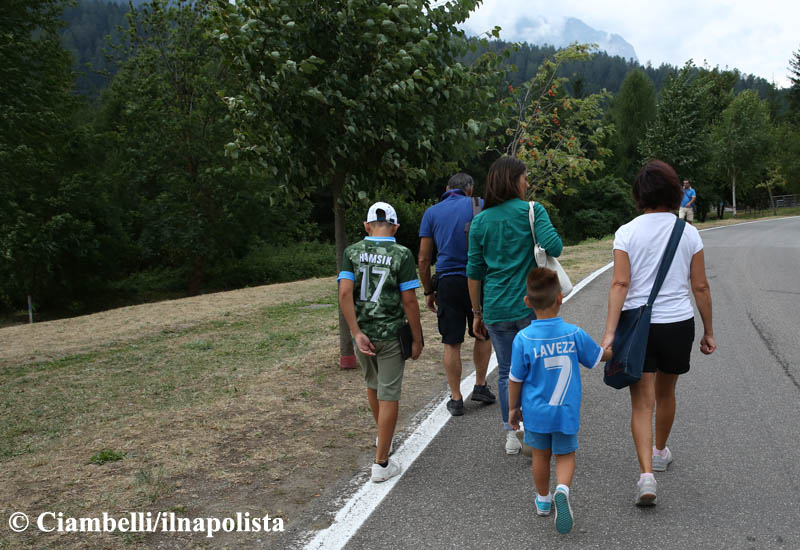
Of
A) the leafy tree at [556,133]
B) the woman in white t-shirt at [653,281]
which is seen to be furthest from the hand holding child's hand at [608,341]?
the leafy tree at [556,133]

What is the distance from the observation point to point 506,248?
412cm

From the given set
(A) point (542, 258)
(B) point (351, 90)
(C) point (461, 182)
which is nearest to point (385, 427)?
(A) point (542, 258)

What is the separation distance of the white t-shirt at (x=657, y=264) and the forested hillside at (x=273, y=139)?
118 inches

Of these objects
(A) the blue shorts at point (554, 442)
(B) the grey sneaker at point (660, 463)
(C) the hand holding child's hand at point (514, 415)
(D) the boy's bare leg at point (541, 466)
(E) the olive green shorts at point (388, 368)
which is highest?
(E) the olive green shorts at point (388, 368)

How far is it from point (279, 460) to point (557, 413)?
6.79 ft

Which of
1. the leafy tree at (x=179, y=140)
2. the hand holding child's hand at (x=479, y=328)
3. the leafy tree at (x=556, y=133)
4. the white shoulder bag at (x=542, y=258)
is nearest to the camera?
the white shoulder bag at (x=542, y=258)

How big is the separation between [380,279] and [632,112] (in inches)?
2940

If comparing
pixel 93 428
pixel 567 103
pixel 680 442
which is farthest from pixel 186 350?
pixel 567 103

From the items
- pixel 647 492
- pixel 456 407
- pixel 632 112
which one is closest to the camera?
pixel 647 492

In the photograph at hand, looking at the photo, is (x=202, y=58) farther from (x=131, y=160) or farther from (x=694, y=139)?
(x=694, y=139)

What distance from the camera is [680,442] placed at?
14.4 ft

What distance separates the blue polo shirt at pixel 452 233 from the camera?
16.5 feet

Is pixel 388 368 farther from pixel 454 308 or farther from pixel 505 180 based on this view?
pixel 505 180

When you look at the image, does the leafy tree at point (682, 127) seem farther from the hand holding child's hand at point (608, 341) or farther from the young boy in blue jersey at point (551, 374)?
the young boy in blue jersey at point (551, 374)
